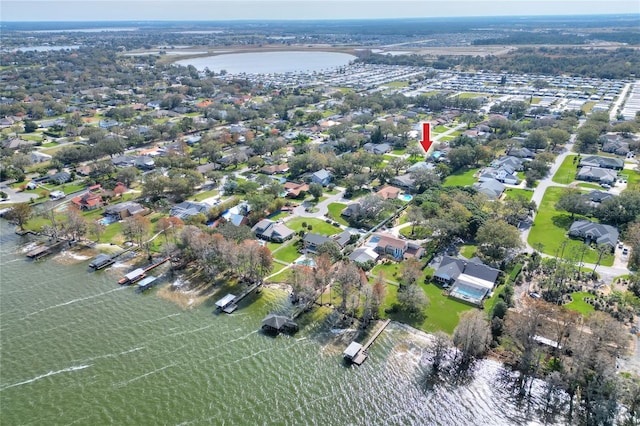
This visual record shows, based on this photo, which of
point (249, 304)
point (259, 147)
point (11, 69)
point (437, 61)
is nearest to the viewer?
point (249, 304)

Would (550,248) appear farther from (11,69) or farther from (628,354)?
(11,69)

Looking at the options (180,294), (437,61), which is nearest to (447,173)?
(180,294)

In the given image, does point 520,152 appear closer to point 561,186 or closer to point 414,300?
point 561,186

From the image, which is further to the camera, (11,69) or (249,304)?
(11,69)

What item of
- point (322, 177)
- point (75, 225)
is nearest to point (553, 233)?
point (322, 177)

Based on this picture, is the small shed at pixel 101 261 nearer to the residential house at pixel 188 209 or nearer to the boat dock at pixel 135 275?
the boat dock at pixel 135 275

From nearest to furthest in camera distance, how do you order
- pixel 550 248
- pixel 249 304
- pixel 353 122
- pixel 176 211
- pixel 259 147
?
pixel 249 304 → pixel 550 248 → pixel 176 211 → pixel 259 147 → pixel 353 122
